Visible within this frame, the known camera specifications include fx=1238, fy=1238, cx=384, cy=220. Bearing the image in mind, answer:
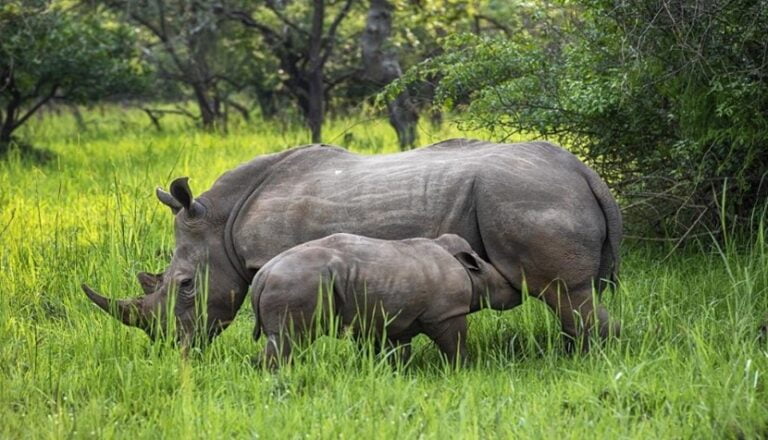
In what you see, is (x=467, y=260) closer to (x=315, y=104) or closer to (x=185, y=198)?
(x=185, y=198)

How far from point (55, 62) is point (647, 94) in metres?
8.51

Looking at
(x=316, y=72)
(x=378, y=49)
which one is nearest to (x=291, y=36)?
(x=316, y=72)

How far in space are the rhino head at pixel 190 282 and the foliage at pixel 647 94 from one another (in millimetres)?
2380

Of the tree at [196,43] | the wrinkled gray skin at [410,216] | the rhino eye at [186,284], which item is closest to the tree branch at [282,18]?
the tree at [196,43]

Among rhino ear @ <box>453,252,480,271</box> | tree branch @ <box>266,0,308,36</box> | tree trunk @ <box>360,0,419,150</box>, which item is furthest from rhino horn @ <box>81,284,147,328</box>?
tree branch @ <box>266,0,308,36</box>

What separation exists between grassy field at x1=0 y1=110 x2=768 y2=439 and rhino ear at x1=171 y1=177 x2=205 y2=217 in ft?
1.85

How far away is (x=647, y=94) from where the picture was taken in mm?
7617

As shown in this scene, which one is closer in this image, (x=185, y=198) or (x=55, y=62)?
(x=185, y=198)

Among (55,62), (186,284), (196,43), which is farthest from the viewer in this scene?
(196,43)

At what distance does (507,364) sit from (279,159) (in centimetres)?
168

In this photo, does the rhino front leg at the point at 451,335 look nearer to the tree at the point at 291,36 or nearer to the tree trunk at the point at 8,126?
the tree trunk at the point at 8,126

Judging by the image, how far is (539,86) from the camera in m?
8.45

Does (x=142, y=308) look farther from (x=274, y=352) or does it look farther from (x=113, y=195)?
(x=113, y=195)

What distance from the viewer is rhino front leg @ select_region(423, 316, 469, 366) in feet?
17.8
